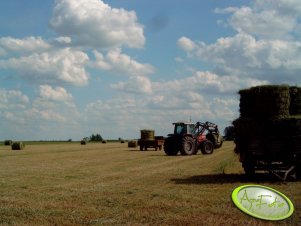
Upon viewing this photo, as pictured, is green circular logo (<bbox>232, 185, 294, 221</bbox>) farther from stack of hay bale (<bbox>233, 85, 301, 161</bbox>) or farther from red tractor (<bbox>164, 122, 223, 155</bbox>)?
red tractor (<bbox>164, 122, 223, 155</bbox>)

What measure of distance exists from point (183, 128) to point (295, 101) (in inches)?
688

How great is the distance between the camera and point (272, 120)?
1427 centimetres

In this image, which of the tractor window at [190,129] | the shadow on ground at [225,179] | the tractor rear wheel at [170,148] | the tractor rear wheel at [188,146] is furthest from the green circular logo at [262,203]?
the tractor window at [190,129]

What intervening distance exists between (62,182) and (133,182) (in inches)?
82.6

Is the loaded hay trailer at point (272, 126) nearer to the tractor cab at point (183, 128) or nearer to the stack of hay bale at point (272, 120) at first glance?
the stack of hay bale at point (272, 120)

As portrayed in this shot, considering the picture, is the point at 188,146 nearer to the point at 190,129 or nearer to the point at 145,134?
the point at 190,129

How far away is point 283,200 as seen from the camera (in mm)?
8172

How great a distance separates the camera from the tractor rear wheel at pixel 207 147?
31478mm

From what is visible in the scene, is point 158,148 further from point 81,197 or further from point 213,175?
point 81,197

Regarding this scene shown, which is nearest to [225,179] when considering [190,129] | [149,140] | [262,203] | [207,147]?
[262,203]

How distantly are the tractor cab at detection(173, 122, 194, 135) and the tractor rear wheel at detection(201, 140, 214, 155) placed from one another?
1189 mm

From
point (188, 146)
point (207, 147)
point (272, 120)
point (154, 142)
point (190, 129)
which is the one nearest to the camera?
point (272, 120)

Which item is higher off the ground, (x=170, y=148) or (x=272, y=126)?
(x=272, y=126)

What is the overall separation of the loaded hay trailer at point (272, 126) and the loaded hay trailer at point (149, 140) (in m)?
26.1
